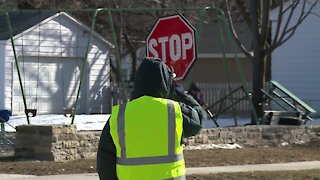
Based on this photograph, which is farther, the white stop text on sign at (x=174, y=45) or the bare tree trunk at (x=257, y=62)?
the bare tree trunk at (x=257, y=62)

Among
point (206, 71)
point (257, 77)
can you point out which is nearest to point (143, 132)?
point (257, 77)

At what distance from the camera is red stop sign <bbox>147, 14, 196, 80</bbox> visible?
13.7 meters

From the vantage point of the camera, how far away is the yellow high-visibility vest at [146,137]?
15.8 ft

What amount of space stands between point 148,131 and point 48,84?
21.8m

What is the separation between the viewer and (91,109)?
27.4 metres

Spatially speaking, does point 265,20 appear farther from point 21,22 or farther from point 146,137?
point 146,137

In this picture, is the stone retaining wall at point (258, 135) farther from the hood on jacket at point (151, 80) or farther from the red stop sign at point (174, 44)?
the hood on jacket at point (151, 80)

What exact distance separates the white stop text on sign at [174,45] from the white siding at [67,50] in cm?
1223

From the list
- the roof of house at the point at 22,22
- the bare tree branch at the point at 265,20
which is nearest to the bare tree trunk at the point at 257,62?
the bare tree branch at the point at 265,20

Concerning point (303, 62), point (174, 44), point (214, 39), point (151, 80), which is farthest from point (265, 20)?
point (214, 39)

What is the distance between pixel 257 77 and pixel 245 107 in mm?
8284

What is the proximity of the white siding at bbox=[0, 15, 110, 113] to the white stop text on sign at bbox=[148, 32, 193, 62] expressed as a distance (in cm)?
1223

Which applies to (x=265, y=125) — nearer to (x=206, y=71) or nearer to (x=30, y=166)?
(x=30, y=166)

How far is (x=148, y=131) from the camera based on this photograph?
15.8 feet
